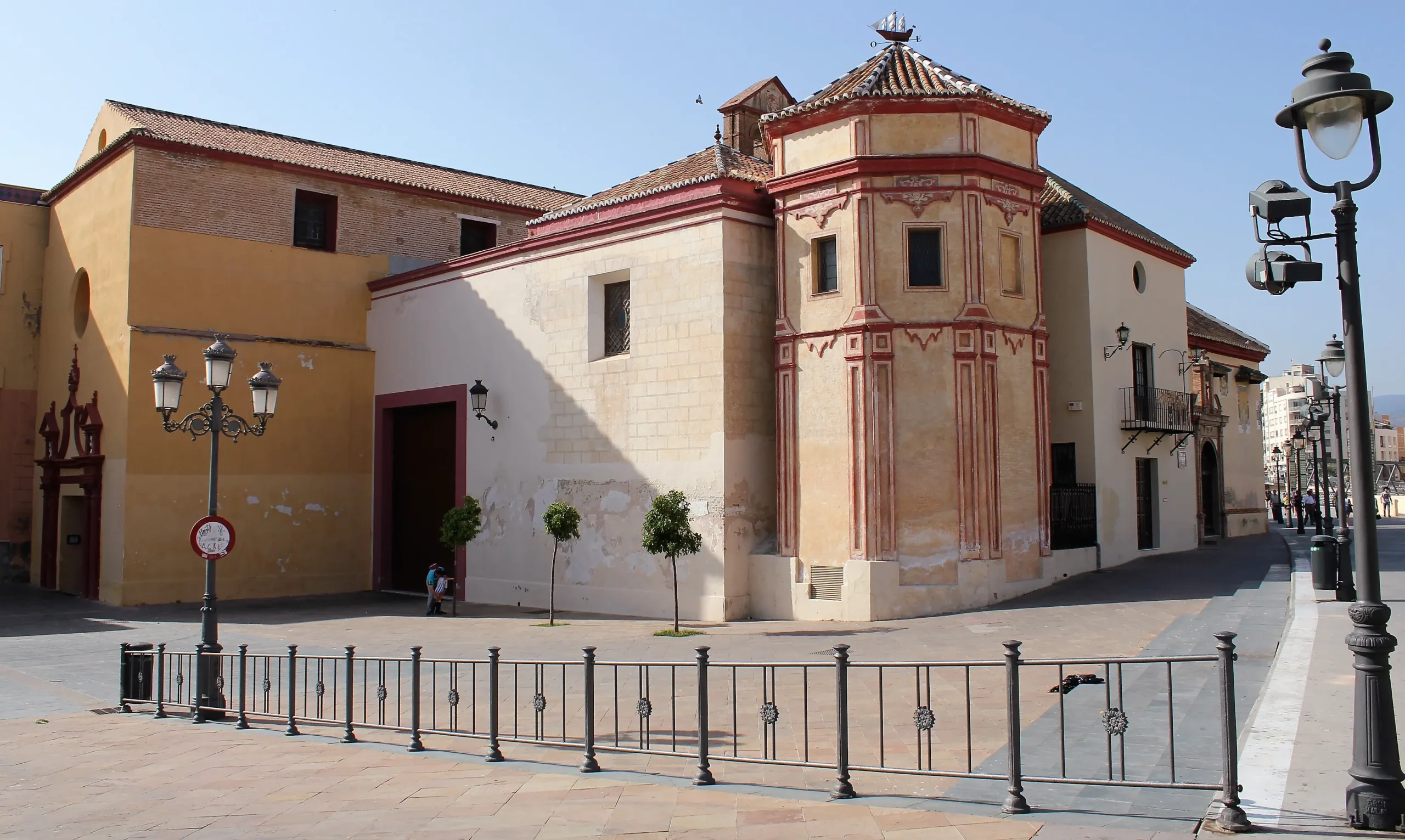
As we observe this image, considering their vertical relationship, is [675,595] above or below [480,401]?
below

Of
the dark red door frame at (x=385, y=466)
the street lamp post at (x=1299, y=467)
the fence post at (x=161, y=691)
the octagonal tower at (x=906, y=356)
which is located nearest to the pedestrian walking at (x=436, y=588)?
the dark red door frame at (x=385, y=466)

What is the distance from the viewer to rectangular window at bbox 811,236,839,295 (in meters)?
17.6

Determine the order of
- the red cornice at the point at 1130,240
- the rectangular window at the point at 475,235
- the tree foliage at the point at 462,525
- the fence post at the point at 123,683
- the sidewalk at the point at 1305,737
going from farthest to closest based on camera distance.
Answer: the rectangular window at the point at 475,235
the red cornice at the point at 1130,240
the tree foliage at the point at 462,525
the fence post at the point at 123,683
the sidewalk at the point at 1305,737

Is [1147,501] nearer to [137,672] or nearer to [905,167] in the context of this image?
[905,167]

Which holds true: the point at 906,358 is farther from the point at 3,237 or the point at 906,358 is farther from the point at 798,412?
the point at 3,237

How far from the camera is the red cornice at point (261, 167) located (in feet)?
74.7

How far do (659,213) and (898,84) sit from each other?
15.2 feet

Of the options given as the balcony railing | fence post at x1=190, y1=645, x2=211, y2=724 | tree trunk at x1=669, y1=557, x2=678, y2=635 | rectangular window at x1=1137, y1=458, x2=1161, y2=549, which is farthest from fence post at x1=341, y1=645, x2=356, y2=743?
rectangular window at x1=1137, y1=458, x2=1161, y2=549

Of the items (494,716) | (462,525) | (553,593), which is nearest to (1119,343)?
(553,593)

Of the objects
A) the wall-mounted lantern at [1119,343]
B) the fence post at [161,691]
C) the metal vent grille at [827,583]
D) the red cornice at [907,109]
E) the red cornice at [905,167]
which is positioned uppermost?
the red cornice at [907,109]

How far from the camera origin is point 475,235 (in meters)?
28.2

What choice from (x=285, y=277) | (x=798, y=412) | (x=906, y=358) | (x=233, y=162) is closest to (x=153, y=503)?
(x=285, y=277)

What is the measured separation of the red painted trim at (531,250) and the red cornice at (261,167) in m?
2.46

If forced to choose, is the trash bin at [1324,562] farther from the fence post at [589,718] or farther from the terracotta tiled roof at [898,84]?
the fence post at [589,718]
